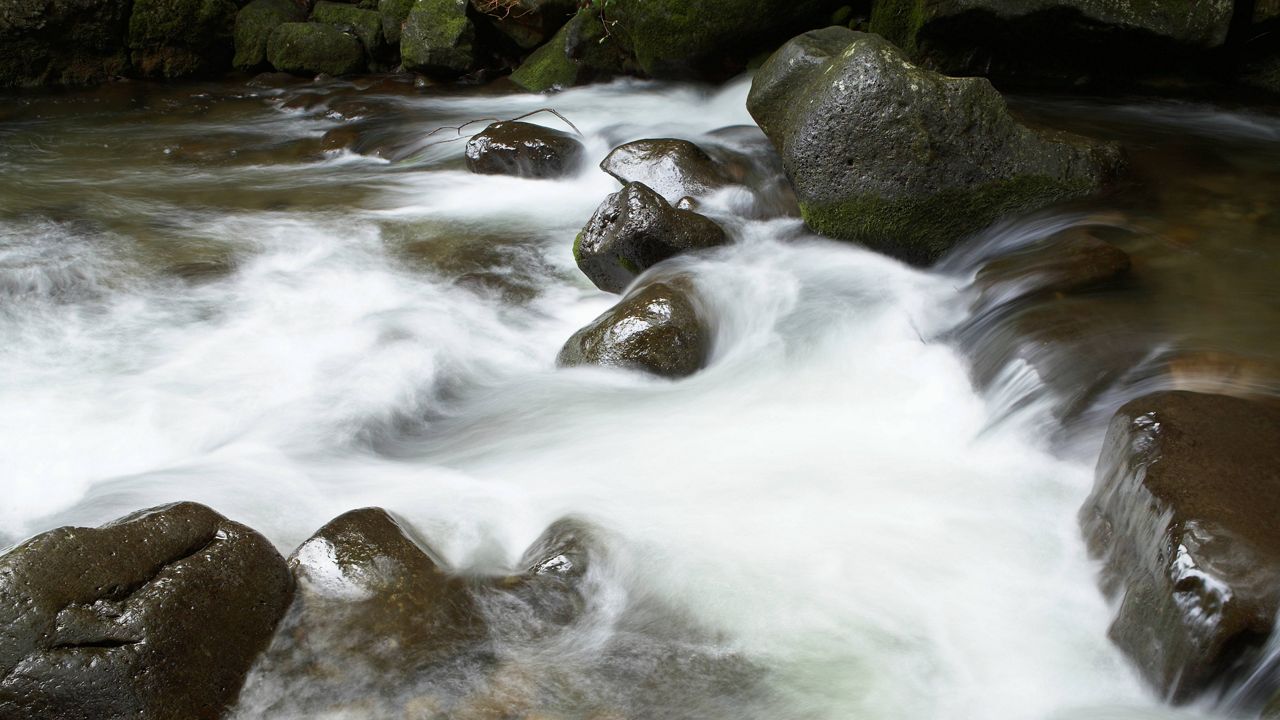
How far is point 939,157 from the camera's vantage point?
5523 millimetres

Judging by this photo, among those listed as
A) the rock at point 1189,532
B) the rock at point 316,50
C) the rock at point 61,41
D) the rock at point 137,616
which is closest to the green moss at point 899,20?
the rock at point 1189,532

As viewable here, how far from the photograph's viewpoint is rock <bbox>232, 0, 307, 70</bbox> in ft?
41.5

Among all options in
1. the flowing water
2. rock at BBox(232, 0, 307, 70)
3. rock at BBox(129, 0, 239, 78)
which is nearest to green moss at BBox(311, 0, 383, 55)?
rock at BBox(232, 0, 307, 70)

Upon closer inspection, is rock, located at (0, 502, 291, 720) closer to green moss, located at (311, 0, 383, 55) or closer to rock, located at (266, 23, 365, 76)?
rock, located at (266, 23, 365, 76)

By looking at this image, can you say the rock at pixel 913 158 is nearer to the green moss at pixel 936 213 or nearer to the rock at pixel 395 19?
the green moss at pixel 936 213

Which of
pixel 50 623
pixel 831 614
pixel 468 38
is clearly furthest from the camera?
pixel 468 38

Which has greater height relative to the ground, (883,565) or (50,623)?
(50,623)

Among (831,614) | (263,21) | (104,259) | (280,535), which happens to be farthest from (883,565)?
(263,21)

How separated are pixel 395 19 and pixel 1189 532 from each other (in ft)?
38.1

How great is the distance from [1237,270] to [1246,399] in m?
1.81

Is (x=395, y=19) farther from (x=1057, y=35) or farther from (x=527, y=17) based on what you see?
(x=1057, y=35)

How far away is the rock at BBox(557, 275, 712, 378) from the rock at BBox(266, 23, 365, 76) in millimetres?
8640

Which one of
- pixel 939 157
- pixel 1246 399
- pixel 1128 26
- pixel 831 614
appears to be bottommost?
pixel 831 614

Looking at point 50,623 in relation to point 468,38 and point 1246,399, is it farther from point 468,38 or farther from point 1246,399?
point 468,38
